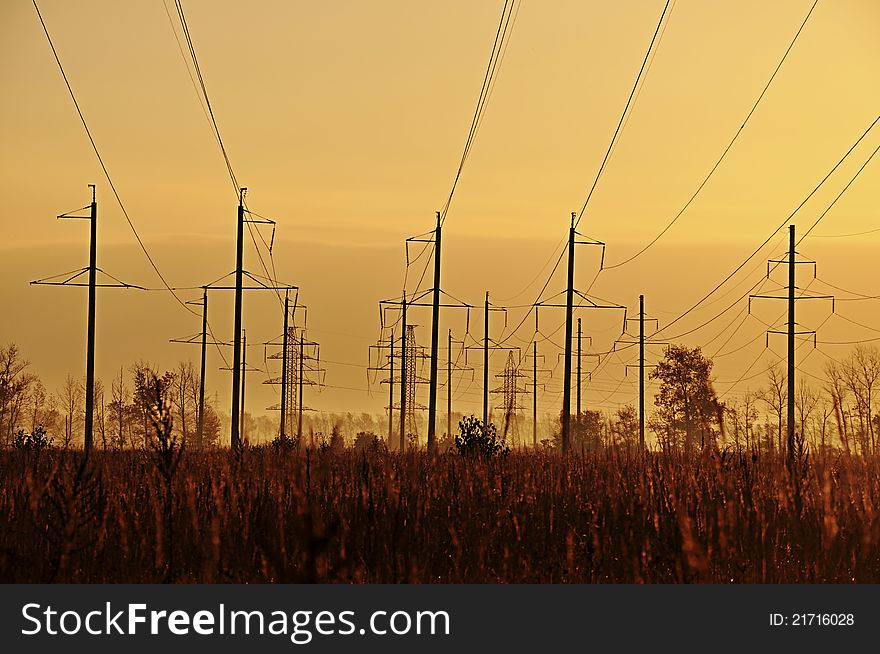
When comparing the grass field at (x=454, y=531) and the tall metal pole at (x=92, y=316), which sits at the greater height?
the tall metal pole at (x=92, y=316)

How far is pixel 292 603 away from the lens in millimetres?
8344

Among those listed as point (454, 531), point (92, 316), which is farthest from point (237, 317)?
point (454, 531)

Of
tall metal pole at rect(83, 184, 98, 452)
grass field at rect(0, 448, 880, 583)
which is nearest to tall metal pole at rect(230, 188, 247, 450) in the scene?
tall metal pole at rect(83, 184, 98, 452)

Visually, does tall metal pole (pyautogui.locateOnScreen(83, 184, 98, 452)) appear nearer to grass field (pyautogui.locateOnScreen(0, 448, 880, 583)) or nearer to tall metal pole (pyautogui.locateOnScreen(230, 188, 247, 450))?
tall metal pole (pyautogui.locateOnScreen(230, 188, 247, 450))

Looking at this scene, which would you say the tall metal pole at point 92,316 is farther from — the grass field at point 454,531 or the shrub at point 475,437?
the grass field at point 454,531

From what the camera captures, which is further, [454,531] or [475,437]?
[475,437]

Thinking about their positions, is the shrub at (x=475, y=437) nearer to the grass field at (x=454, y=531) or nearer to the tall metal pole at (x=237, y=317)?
the tall metal pole at (x=237, y=317)

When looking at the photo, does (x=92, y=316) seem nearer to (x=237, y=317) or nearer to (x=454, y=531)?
(x=237, y=317)

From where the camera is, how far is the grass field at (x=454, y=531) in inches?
409

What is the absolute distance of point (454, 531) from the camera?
11086mm

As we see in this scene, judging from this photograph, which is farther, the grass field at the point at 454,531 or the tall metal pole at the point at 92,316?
the tall metal pole at the point at 92,316

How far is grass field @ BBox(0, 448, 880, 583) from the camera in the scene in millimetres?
10383

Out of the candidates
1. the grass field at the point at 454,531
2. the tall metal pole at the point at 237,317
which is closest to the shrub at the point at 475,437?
the tall metal pole at the point at 237,317

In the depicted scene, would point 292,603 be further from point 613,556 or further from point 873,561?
point 873,561
